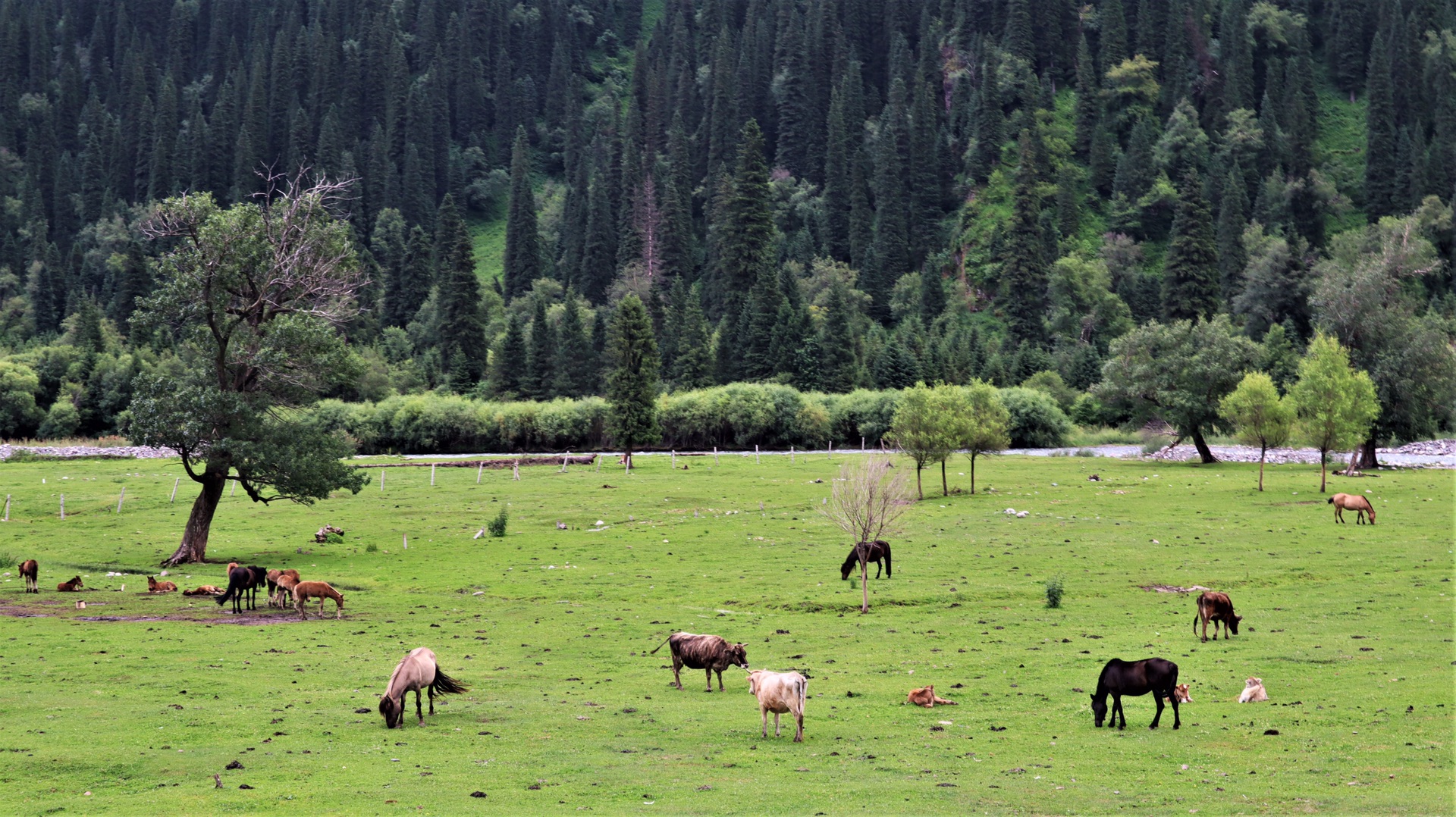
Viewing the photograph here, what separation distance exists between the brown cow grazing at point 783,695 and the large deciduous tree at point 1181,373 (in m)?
74.2

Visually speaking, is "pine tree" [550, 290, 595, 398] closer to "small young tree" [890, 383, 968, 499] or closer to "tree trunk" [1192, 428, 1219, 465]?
"tree trunk" [1192, 428, 1219, 465]

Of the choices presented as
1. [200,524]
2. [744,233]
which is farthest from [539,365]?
[200,524]

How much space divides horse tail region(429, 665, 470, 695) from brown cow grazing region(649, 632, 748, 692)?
13.9 ft

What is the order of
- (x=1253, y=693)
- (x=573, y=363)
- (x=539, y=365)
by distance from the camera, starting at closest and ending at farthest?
(x=1253, y=693) < (x=539, y=365) < (x=573, y=363)

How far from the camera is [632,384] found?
302 feet

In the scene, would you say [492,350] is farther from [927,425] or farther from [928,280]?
[927,425]

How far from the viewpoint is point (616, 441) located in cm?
9538

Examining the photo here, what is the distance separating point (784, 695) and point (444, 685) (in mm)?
6585

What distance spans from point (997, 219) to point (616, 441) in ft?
366

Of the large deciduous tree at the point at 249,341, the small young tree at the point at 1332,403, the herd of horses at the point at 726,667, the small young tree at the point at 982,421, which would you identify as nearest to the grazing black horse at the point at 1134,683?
the herd of horses at the point at 726,667

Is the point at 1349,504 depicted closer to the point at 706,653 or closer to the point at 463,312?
the point at 706,653

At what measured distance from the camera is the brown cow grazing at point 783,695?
20594 mm

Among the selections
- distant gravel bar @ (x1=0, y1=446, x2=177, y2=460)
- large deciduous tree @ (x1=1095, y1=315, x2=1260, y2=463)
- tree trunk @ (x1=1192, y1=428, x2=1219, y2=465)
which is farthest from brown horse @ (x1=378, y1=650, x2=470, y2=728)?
distant gravel bar @ (x1=0, y1=446, x2=177, y2=460)

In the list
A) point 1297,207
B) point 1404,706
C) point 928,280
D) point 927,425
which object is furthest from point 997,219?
point 1404,706
